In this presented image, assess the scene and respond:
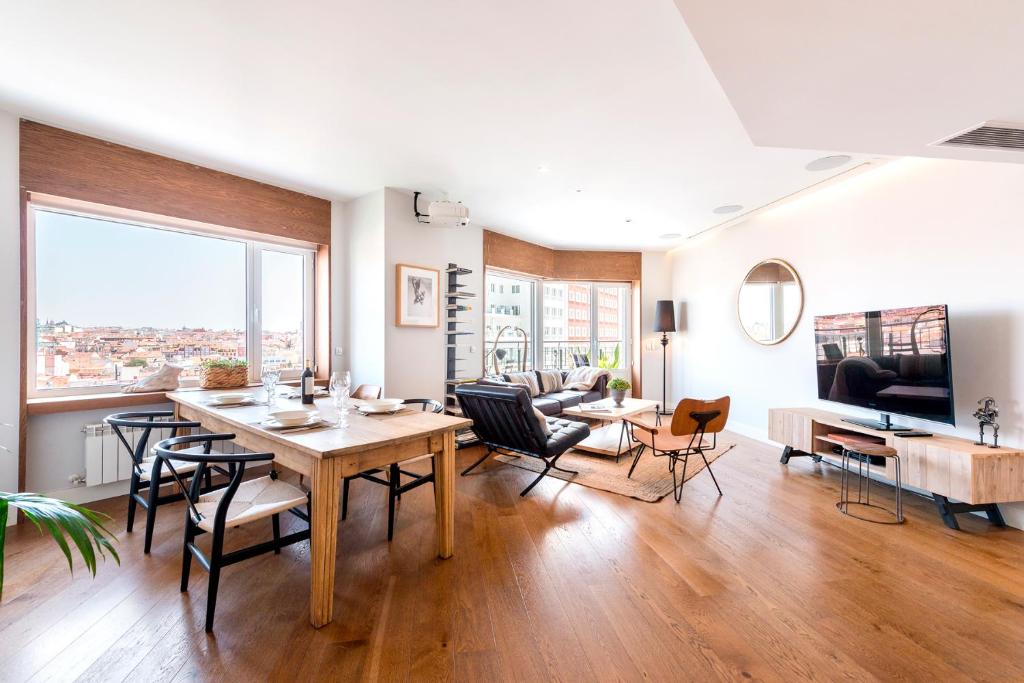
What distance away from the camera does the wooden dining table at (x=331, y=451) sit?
1802mm

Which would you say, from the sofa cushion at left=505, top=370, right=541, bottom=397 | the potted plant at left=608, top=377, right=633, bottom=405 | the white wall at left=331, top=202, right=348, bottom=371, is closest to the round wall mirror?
the potted plant at left=608, top=377, right=633, bottom=405

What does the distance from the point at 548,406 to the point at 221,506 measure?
370cm

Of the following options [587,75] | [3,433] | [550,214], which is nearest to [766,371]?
[550,214]

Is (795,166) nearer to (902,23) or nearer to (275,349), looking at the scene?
(902,23)

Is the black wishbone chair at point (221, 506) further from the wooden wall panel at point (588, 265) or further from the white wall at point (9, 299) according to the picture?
the wooden wall panel at point (588, 265)

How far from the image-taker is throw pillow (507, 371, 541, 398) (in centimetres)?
545

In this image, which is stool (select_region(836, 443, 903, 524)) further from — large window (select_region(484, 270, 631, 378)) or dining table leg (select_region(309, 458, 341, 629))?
large window (select_region(484, 270, 631, 378))

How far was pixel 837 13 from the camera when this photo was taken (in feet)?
4.79

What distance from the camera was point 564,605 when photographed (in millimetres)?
1966

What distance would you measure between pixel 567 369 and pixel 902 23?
5.50 metres

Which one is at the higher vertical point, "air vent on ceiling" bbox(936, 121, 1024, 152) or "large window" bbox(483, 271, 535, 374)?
"air vent on ceiling" bbox(936, 121, 1024, 152)

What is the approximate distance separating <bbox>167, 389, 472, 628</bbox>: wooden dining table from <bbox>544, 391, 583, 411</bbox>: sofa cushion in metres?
3.10

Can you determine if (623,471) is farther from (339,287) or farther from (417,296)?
(339,287)

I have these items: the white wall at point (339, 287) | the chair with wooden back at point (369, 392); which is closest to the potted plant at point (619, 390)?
the chair with wooden back at point (369, 392)
